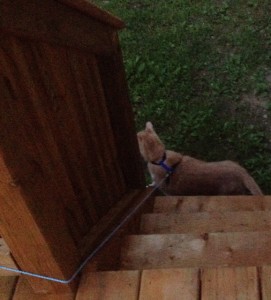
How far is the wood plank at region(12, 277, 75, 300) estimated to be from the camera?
1.74 meters

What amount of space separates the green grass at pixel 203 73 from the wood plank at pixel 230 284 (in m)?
1.90

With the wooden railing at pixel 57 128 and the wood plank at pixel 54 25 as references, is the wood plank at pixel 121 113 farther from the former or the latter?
the wood plank at pixel 54 25

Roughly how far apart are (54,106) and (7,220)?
1.50 feet

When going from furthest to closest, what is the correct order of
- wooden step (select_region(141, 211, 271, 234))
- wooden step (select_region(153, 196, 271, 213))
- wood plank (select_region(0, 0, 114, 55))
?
1. wooden step (select_region(153, 196, 271, 213))
2. wooden step (select_region(141, 211, 271, 234))
3. wood plank (select_region(0, 0, 114, 55))

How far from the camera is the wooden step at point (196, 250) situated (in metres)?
1.95

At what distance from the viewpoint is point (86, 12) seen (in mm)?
1845

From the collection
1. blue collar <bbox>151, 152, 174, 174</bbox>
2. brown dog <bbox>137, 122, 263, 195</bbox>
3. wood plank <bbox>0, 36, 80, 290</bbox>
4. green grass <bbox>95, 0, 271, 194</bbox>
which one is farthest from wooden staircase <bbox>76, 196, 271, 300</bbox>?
green grass <bbox>95, 0, 271, 194</bbox>

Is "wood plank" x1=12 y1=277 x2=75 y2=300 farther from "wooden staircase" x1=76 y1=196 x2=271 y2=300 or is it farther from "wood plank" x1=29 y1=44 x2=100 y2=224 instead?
"wood plank" x1=29 y1=44 x2=100 y2=224

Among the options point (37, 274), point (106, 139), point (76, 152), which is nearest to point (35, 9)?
point (76, 152)

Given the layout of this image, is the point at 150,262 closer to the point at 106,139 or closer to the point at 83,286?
the point at 83,286

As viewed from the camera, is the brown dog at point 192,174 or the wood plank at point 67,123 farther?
the brown dog at point 192,174

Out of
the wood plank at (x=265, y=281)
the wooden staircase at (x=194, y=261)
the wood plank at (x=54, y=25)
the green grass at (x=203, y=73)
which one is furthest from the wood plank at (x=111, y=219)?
the green grass at (x=203, y=73)

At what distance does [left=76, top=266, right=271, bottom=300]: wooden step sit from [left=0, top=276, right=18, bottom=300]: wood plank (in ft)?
0.83

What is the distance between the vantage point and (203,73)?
13.9 ft
